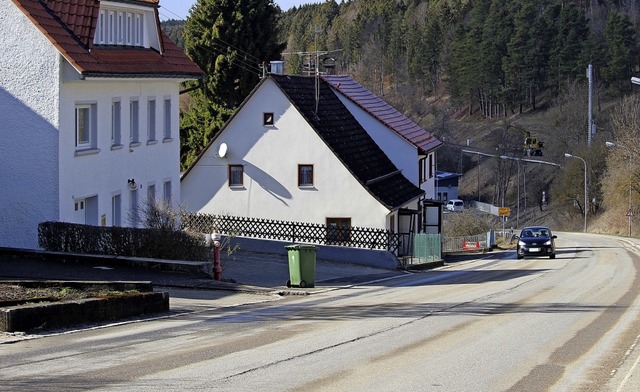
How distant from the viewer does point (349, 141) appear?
1855 inches

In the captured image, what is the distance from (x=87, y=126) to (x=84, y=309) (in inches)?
520

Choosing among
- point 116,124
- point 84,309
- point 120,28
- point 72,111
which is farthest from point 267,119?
point 84,309

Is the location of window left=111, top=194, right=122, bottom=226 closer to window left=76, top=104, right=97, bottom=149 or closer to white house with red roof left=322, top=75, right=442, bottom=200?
window left=76, top=104, right=97, bottom=149

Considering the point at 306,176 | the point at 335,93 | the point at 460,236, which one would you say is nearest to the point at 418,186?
the point at 335,93

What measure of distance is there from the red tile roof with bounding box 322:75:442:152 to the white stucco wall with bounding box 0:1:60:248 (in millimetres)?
24325

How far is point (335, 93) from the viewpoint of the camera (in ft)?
165

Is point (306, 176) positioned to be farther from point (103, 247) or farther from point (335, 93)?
point (103, 247)

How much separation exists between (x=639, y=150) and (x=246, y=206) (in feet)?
A: 157

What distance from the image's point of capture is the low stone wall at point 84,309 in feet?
51.4

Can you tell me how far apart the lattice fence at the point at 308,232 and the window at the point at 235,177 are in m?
4.31

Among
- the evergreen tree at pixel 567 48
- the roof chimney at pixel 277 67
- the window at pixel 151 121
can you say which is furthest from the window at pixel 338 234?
the evergreen tree at pixel 567 48

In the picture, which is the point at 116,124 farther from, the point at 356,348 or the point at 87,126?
the point at 356,348

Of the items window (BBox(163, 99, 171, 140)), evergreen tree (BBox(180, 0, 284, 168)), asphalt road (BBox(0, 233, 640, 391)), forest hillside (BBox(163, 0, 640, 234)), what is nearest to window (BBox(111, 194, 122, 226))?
window (BBox(163, 99, 171, 140))

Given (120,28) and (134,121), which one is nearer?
(120,28)
